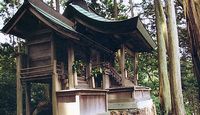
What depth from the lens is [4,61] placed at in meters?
22.6

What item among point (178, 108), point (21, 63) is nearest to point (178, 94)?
point (178, 108)

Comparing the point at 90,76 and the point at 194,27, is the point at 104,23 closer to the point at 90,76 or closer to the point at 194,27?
the point at 90,76

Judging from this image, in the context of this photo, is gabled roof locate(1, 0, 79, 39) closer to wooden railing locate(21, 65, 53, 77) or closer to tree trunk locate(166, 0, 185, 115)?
wooden railing locate(21, 65, 53, 77)

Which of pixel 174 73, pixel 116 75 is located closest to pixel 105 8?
pixel 116 75

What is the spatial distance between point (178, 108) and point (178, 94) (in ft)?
1.84

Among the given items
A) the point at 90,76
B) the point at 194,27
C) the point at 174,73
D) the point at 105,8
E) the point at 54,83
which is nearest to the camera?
the point at 194,27

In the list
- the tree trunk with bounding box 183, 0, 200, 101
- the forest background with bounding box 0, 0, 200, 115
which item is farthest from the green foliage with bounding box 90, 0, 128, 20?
the tree trunk with bounding box 183, 0, 200, 101

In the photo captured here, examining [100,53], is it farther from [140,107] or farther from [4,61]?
[4,61]

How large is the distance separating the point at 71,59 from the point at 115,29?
3177 millimetres

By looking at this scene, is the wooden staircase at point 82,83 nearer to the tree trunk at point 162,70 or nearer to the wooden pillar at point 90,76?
the wooden pillar at point 90,76

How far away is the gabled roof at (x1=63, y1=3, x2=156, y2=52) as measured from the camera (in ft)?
48.5

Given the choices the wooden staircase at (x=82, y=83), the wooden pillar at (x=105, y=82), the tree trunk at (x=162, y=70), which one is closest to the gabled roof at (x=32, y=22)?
the wooden pillar at (x=105, y=82)

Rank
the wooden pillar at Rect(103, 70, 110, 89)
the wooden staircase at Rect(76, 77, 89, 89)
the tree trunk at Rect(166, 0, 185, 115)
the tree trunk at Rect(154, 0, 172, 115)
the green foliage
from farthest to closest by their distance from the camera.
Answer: the green foliage
the wooden pillar at Rect(103, 70, 110, 89)
the wooden staircase at Rect(76, 77, 89, 89)
the tree trunk at Rect(154, 0, 172, 115)
the tree trunk at Rect(166, 0, 185, 115)

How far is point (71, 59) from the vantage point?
14.5 m
